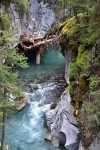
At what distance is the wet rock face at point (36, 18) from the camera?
3173cm

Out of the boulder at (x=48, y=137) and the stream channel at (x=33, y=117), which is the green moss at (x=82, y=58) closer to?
the boulder at (x=48, y=137)

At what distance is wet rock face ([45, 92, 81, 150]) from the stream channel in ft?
2.18

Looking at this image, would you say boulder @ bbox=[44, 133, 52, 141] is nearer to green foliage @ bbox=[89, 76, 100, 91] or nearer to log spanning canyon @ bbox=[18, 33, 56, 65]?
green foliage @ bbox=[89, 76, 100, 91]

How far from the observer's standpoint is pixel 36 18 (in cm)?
3428

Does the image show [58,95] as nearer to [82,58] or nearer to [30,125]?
[30,125]

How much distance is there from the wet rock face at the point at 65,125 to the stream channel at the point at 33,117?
67cm

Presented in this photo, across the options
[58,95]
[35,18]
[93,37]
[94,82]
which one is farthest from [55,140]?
[35,18]

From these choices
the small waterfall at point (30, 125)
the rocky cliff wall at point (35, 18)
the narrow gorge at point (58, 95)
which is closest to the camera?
the narrow gorge at point (58, 95)

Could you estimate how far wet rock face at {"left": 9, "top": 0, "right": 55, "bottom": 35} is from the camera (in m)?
31.7

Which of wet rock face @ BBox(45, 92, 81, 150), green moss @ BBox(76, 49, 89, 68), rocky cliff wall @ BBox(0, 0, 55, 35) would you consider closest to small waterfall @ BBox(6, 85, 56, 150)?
wet rock face @ BBox(45, 92, 81, 150)

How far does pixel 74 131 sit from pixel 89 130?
9.35ft

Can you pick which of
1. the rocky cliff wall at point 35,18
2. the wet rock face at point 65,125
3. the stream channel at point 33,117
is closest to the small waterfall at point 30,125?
the stream channel at point 33,117

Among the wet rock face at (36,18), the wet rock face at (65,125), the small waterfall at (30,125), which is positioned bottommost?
the small waterfall at (30,125)

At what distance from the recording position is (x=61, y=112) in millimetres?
16156
